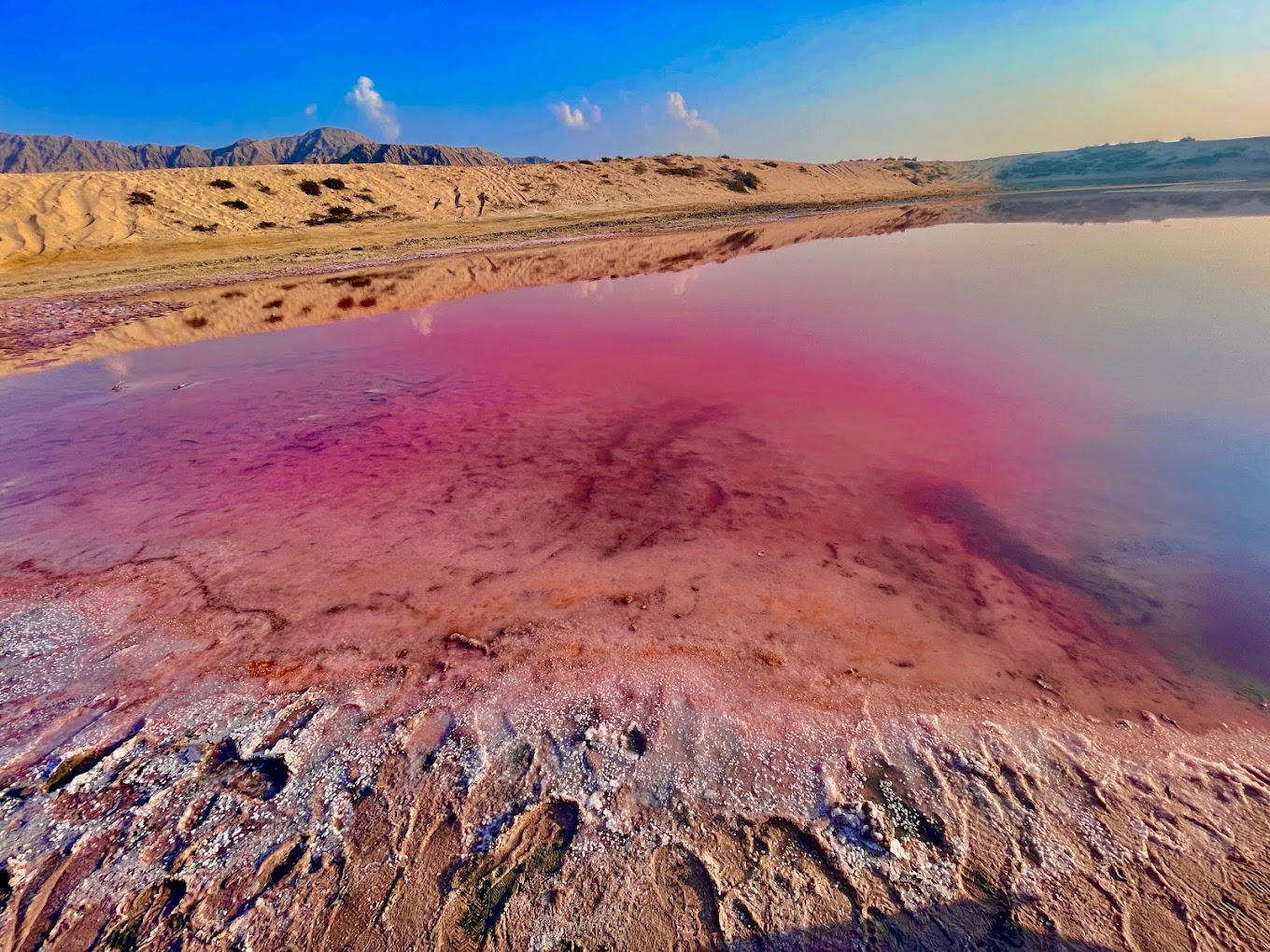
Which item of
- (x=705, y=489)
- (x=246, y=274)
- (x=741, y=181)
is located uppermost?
(x=741, y=181)

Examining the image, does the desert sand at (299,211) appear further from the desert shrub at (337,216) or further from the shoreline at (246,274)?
the shoreline at (246,274)

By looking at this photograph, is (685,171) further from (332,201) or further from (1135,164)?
(1135,164)

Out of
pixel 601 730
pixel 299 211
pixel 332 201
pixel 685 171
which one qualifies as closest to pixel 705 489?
pixel 601 730

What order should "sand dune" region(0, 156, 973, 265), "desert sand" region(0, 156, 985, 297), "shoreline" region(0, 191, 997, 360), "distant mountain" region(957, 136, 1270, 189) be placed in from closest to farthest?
"shoreline" region(0, 191, 997, 360) → "desert sand" region(0, 156, 985, 297) → "sand dune" region(0, 156, 973, 265) → "distant mountain" region(957, 136, 1270, 189)

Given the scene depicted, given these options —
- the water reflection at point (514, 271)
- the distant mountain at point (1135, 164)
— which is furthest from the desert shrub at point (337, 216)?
the distant mountain at point (1135, 164)

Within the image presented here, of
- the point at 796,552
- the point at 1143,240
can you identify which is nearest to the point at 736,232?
the point at 1143,240

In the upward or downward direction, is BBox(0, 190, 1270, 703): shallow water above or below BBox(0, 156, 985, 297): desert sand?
below

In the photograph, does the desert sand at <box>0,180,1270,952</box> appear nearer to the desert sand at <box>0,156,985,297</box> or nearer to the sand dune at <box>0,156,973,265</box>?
the desert sand at <box>0,156,985,297</box>

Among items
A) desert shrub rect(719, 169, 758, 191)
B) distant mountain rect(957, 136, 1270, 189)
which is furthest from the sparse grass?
distant mountain rect(957, 136, 1270, 189)

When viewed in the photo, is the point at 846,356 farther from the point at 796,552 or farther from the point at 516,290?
the point at 516,290
